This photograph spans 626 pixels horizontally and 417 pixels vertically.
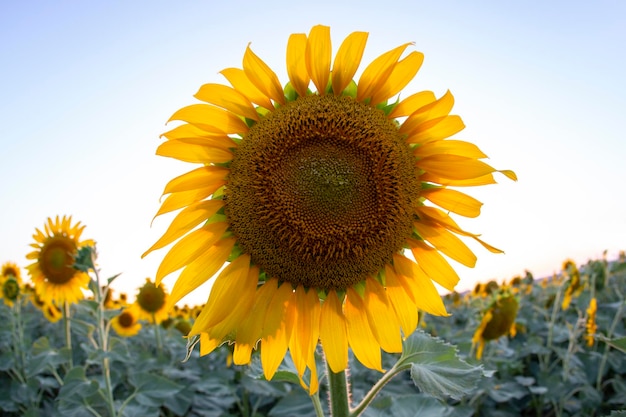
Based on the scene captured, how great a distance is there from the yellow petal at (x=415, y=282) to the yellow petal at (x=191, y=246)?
70 cm

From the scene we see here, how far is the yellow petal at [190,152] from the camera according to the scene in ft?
6.38

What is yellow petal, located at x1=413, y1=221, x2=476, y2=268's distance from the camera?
81.4 inches

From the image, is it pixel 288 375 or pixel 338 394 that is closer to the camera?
pixel 338 394

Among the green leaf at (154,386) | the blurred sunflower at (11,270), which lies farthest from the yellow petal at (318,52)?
the blurred sunflower at (11,270)

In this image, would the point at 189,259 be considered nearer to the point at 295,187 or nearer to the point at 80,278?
the point at 295,187

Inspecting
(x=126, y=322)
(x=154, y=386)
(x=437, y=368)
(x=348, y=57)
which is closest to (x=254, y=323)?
(x=437, y=368)

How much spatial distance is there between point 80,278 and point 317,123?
5.00 metres

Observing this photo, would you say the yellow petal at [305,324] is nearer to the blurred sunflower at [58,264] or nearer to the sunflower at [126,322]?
the blurred sunflower at [58,264]

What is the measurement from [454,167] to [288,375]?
3.45 ft

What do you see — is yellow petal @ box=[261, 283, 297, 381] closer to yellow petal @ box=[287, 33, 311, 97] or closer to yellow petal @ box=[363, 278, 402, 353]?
yellow petal @ box=[363, 278, 402, 353]

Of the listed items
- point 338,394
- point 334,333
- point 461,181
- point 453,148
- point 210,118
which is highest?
point 210,118

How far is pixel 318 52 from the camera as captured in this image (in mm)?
1957

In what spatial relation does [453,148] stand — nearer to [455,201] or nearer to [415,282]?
[455,201]

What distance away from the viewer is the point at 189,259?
201 centimetres
